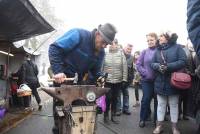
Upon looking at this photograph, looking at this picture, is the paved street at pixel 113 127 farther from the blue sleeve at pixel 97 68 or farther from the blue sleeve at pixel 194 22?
the blue sleeve at pixel 194 22

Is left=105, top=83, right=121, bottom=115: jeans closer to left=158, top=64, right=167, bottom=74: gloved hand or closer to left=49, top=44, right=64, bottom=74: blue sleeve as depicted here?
left=158, top=64, right=167, bottom=74: gloved hand

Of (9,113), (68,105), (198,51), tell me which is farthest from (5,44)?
(198,51)

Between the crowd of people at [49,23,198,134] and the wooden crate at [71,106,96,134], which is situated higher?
the crowd of people at [49,23,198,134]

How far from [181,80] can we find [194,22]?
4.09 meters

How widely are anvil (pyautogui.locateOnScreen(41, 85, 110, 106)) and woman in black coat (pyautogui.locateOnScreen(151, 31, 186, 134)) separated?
292cm

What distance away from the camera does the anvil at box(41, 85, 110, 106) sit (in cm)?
441

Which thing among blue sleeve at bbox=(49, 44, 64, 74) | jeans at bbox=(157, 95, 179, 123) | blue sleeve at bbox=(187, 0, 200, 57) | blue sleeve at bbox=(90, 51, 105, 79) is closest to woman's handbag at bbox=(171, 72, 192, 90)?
jeans at bbox=(157, 95, 179, 123)

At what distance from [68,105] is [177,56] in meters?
3.46

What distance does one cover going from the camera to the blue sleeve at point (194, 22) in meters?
2.89

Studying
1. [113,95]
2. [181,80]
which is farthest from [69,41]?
[113,95]

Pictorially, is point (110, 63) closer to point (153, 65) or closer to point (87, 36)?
point (153, 65)

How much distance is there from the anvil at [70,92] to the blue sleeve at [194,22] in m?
1.88

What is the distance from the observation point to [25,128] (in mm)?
8828

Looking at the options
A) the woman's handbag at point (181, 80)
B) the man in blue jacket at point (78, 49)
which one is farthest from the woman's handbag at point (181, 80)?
the man in blue jacket at point (78, 49)
